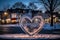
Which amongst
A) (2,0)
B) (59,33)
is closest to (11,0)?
(2,0)

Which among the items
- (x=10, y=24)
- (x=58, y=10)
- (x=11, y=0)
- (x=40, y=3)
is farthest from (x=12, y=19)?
(x=58, y=10)

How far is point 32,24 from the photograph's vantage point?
2.01 metres

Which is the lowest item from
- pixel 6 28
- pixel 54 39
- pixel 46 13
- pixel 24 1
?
pixel 54 39

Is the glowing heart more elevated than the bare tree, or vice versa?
the bare tree

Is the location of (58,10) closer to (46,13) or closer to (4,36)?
(46,13)

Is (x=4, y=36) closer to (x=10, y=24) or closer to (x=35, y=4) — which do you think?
(x=10, y=24)

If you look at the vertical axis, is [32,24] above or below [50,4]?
below

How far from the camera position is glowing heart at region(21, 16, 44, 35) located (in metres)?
2.01

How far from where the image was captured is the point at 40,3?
6.71ft

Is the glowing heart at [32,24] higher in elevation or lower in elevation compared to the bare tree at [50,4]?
lower

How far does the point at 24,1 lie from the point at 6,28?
0.35 metres

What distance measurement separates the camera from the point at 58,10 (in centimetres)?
202

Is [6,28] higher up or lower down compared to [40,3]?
lower down

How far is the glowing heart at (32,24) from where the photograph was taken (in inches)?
79.1
